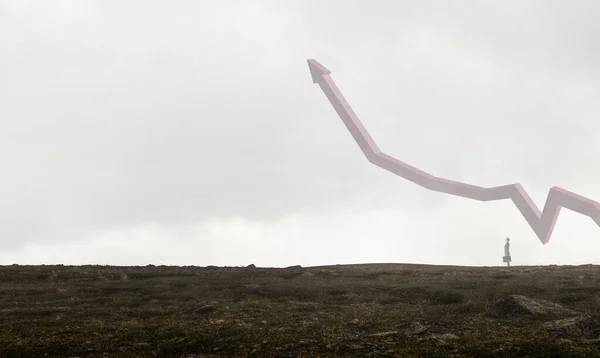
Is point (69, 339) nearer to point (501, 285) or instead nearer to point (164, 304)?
point (164, 304)

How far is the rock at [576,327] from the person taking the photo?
20781 mm

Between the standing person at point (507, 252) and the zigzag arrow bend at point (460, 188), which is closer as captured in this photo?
the standing person at point (507, 252)

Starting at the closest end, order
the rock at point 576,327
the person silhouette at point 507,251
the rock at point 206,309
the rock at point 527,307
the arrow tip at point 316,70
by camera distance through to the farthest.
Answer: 1. the rock at point 576,327
2. the rock at point 527,307
3. the rock at point 206,309
4. the person silhouette at point 507,251
5. the arrow tip at point 316,70

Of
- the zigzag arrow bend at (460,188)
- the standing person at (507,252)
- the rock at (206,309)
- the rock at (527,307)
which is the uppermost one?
the zigzag arrow bend at (460,188)

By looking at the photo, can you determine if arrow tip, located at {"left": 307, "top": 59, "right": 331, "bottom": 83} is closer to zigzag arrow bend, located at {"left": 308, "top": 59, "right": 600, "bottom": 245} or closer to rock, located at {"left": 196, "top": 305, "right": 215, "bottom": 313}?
zigzag arrow bend, located at {"left": 308, "top": 59, "right": 600, "bottom": 245}

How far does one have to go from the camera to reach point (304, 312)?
2873cm

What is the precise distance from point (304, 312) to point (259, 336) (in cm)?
763

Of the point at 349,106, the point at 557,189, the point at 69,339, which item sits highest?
the point at 349,106

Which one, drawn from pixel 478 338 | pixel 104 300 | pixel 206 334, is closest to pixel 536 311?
pixel 478 338

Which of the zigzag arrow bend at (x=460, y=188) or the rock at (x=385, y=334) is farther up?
the zigzag arrow bend at (x=460, y=188)

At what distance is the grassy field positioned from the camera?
63.8 ft

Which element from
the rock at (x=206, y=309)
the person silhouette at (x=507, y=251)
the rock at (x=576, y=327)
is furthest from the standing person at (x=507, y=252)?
the rock at (x=206, y=309)

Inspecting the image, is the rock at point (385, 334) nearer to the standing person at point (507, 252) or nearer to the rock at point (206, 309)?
the rock at point (206, 309)

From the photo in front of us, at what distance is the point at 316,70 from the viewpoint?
88125 mm
